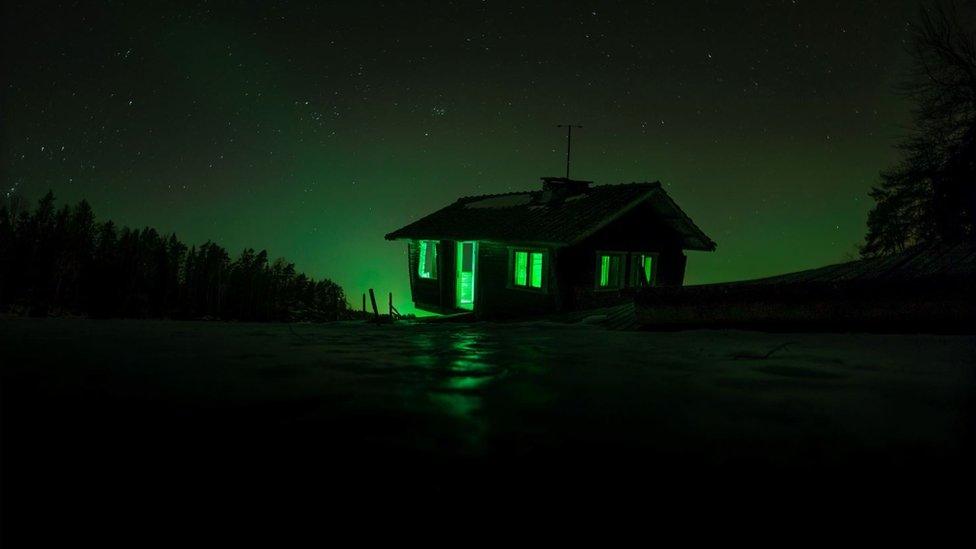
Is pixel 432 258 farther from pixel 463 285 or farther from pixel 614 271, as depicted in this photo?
pixel 614 271

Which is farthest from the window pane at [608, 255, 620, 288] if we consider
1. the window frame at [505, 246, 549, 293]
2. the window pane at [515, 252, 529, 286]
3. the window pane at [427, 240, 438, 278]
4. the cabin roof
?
the window pane at [427, 240, 438, 278]

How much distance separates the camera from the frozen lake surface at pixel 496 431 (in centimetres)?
254

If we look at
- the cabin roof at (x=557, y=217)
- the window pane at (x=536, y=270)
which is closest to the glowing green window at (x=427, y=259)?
the cabin roof at (x=557, y=217)

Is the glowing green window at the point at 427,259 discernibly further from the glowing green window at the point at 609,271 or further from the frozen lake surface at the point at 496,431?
the frozen lake surface at the point at 496,431

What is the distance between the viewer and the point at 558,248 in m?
20.0

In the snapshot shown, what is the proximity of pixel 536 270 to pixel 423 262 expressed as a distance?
824cm

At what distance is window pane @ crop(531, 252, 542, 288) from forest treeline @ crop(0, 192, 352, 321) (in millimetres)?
11658

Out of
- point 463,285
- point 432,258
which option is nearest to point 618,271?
point 463,285

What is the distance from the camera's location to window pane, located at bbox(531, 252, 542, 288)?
827 inches

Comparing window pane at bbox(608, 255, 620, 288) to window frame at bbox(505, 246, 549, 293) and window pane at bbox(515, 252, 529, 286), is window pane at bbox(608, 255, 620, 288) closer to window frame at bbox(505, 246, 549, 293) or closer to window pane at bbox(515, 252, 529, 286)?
window frame at bbox(505, 246, 549, 293)

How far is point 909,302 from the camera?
899 cm

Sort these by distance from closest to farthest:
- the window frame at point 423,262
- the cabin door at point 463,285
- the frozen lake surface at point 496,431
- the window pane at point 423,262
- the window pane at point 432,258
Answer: the frozen lake surface at point 496,431
the cabin door at point 463,285
the window frame at point 423,262
the window pane at point 432,258
the window pane at point 423,262

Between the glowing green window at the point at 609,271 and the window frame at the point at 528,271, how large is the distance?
205 cm

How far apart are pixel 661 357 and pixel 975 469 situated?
407 cm
